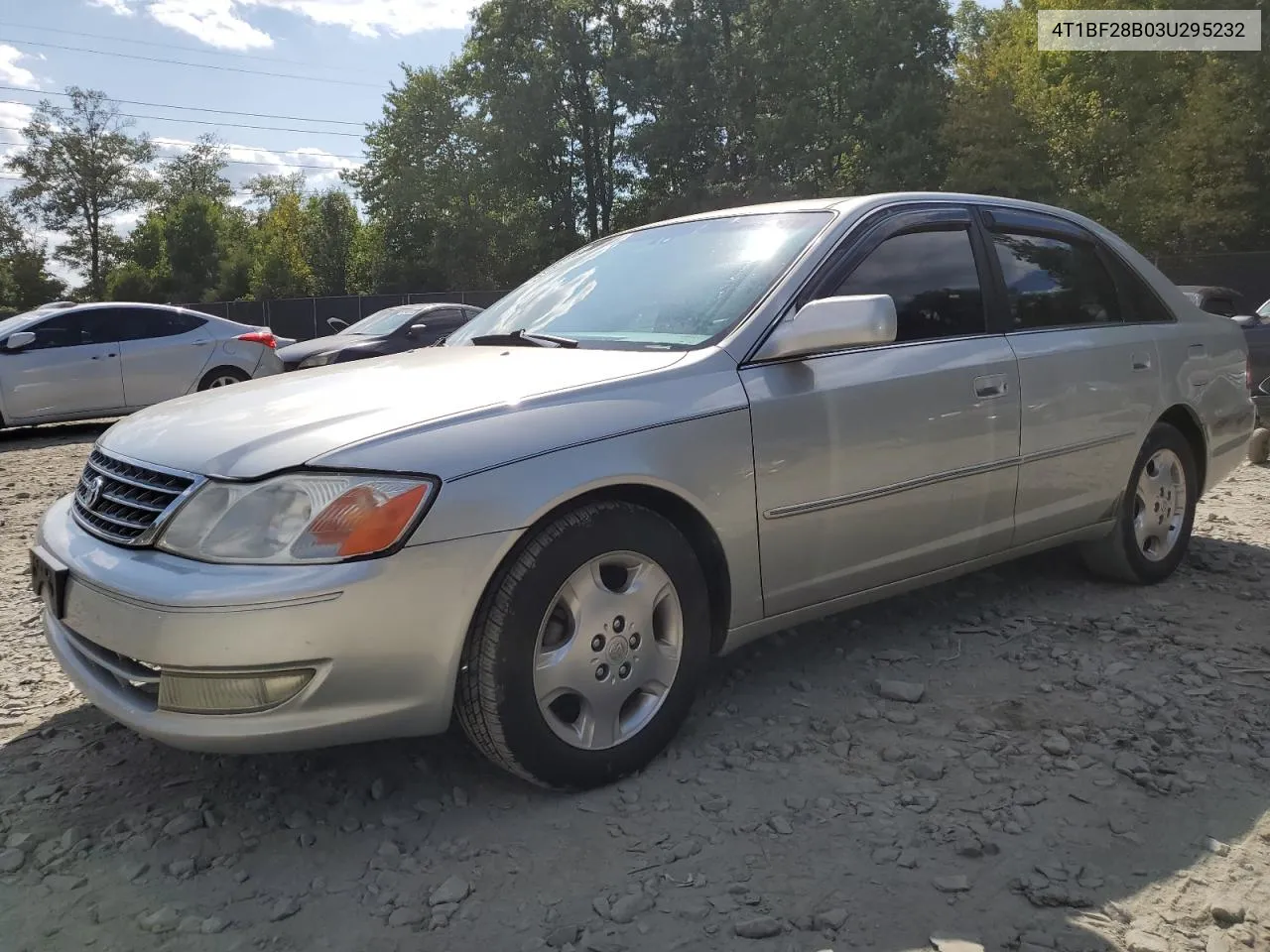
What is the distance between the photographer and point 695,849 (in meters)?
2.48

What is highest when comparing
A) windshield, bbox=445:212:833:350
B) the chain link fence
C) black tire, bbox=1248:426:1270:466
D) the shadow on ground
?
the chain link fence

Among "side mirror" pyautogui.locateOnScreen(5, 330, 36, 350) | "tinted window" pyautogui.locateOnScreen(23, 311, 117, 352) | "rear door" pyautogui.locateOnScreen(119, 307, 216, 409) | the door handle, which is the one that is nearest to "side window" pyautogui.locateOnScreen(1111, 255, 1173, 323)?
the door handle

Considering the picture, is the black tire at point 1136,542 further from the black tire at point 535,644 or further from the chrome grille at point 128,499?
the chrome grille at point 128,499

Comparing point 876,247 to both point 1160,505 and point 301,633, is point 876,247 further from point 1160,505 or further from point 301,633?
point 301,633

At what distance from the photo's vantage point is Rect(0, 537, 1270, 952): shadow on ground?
2213 mm

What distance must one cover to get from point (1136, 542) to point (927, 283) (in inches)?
62.5

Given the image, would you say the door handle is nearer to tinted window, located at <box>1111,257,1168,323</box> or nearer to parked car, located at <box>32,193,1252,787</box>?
parked car, located at <box>32,193,1252,787</box>

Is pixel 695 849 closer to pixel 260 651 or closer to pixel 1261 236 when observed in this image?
pixel 260 651

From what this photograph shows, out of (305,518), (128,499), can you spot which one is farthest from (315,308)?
(305,518)

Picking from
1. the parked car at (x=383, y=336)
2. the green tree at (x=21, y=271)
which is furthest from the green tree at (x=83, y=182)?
the parked car at (x=383, y=336)

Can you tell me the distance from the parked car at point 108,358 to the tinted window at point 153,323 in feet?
0.03

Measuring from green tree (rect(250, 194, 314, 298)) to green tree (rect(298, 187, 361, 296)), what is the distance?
5.38ft

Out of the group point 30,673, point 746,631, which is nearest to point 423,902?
point 746,631

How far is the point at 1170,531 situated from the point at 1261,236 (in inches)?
1126
